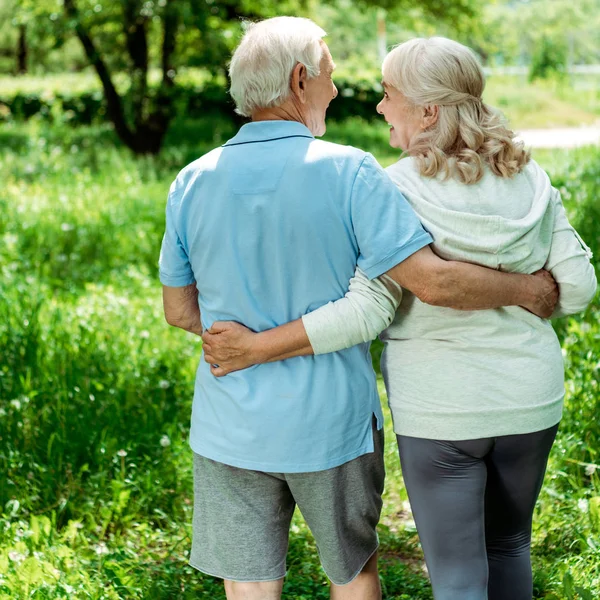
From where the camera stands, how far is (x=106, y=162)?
38.6 feet

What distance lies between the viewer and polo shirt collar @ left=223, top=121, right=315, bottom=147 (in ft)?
6.94

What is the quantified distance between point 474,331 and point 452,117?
533 mm

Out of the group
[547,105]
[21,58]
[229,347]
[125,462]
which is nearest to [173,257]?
[229,347]

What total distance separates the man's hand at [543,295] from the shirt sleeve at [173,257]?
879mm

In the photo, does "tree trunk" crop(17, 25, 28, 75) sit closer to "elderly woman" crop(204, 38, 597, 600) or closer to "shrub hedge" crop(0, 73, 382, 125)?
"shrub hedge" crop(0, 73, 382, 125)

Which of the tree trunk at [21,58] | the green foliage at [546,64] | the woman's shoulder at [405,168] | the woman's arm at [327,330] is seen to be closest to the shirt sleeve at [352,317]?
the woman's arm at [327,330]

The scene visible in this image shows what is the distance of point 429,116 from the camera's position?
221 centimetres

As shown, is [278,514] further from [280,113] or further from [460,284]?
[280,113]

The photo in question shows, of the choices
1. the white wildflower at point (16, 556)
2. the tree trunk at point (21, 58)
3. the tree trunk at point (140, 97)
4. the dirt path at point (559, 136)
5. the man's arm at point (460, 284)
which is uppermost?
the man's arm at point (460, 284)

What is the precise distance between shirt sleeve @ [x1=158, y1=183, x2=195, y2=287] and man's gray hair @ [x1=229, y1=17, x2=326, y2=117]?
1.05ft

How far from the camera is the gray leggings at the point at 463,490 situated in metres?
2.21

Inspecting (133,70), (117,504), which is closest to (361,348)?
(117,504)

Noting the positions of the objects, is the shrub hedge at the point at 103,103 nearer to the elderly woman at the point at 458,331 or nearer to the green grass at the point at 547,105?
the green grass at the point at 547,105

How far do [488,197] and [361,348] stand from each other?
1.64ft
